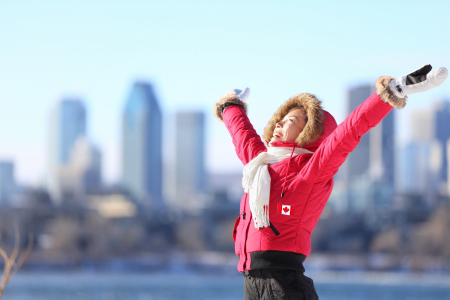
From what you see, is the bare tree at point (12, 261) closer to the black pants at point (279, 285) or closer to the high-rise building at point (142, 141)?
the black pants at point (279, 285)

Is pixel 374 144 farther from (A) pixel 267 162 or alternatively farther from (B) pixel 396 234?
(A) pixel 267 162

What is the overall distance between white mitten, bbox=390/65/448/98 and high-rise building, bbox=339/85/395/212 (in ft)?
345

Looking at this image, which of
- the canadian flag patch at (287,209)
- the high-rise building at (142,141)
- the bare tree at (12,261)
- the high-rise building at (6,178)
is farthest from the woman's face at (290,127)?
the high-rise building at (142,141)

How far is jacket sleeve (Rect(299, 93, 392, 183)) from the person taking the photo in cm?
288

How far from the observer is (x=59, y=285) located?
163ft

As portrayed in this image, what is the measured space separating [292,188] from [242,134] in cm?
50

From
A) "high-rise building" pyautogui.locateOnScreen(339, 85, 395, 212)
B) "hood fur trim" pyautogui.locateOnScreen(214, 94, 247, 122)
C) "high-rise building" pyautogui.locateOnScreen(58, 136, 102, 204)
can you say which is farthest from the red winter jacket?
"high-rise building" pyautogui.locateOnScreen(58, 136, 102, 204)

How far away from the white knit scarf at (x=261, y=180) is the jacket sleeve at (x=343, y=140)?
0.15 metres

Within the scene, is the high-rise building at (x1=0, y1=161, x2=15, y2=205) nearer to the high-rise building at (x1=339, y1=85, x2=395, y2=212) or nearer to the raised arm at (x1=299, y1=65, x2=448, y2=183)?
the high-rise building at (x1=339, y1=85, x2=395, y2=212)

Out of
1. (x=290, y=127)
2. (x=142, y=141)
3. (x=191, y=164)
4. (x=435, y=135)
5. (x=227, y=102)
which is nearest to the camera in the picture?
(x=290, y=127)

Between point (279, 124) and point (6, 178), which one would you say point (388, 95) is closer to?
point (279, 124)

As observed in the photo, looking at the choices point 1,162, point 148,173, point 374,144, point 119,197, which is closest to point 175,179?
point 148,173

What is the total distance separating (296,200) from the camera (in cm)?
312

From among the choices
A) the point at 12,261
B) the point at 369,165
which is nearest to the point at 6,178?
the point at 369,165
